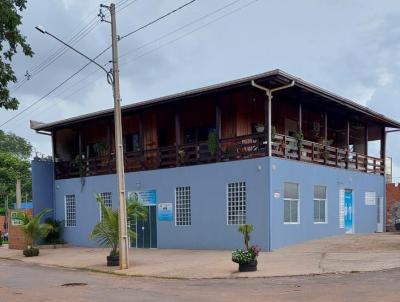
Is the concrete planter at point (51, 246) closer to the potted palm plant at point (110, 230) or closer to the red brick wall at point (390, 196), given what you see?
the potted palm plant at point (110, 230)

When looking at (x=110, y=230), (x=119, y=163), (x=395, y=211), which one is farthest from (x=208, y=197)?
(x=395, y=211)

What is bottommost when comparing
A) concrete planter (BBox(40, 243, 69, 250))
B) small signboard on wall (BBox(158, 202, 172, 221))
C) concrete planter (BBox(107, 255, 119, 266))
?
concrete planter (BBox(40, 243, 69, 250))

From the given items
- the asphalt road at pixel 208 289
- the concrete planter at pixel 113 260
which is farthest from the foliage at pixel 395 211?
the concrete planter at pixel 113 260

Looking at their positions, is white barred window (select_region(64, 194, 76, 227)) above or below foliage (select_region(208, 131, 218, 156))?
below

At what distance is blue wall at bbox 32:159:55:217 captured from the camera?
3092cm

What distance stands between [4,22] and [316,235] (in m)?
16.9

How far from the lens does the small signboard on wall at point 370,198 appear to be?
28719 mm

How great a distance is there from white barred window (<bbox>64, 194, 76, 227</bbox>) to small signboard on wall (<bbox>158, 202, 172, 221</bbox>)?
23.1 feet

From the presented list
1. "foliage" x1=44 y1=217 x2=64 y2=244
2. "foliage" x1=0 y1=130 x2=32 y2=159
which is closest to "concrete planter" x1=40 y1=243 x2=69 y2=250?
"foliage" x1=44 y1=217 x2=64 y2=244

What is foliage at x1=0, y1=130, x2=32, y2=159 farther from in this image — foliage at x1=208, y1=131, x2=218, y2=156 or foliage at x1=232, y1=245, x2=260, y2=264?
foliage at x1=232, y1=245, x2=260, y2=264

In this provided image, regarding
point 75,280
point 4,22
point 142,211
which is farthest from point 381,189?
point 4,22

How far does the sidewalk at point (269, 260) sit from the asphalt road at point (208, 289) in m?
0.92

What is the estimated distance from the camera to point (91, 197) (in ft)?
95.3

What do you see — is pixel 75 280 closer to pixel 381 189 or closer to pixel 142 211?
pixel 142 211
